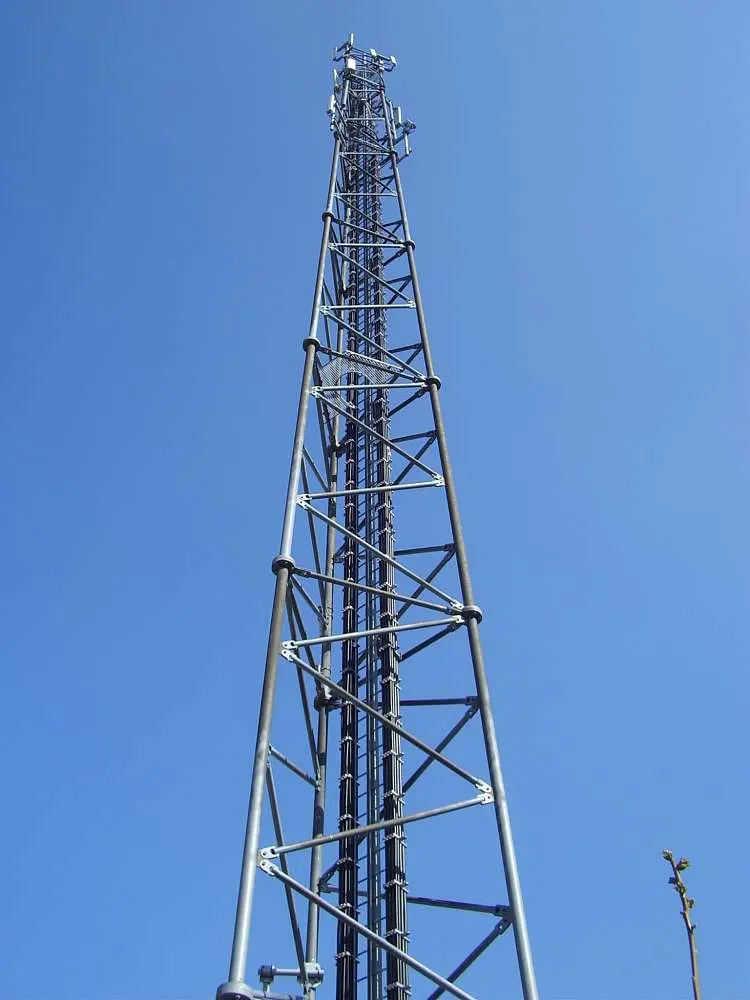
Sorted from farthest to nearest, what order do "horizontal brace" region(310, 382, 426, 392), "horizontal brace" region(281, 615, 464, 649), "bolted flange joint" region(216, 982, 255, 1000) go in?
"horizontal brace" region(310, 382, 426, 392)
"horizontal brace" region(281, 615, 464, 649)
"bolted flange joint" region(216, 982, 255, 1000)

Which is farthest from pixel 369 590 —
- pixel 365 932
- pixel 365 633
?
pixel 365 932

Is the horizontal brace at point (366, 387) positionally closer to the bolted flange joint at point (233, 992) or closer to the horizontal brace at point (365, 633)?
the horizontal brace at point (365, 633)

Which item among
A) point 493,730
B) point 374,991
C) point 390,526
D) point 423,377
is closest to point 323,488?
point 390,526

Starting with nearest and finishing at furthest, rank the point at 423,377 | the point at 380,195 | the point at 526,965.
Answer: the point at 526,965 → the point at 423,377 → the point at 380,195

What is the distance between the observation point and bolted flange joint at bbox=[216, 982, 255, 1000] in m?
7.66

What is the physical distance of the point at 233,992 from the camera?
25.1 ft

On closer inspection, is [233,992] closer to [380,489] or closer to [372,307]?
[380,489]

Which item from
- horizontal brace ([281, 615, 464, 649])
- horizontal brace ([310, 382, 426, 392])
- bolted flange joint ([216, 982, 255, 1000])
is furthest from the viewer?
horizontal brace ([310, 382, 426, 392])

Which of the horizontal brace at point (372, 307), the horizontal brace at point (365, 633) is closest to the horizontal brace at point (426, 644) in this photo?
the horizontal brace at point (365, 633)

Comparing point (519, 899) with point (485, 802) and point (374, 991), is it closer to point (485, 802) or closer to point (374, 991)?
point (485, 802)

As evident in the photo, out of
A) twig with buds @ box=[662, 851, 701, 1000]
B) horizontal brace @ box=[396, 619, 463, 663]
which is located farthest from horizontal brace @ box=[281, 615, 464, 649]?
twig with buds @ box=[662, 851, 701, 1000]

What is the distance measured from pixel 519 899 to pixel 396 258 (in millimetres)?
13550

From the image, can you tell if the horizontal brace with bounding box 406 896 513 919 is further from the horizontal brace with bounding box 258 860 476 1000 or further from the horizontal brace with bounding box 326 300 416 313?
the horizontal brace with bounding box 326 300 416 313

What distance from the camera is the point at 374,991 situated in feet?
34.4
